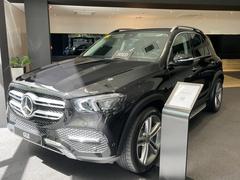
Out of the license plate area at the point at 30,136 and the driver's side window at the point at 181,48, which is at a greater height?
the driver's side window at the point at 181,48

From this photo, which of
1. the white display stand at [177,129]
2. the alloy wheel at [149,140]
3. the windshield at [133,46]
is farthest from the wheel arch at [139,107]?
the windshield at [133,46]

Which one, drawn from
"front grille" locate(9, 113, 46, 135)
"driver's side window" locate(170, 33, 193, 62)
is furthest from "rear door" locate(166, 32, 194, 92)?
"front grille" locate(9, 113, 46, 135)

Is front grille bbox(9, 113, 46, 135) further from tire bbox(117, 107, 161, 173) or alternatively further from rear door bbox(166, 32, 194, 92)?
rear door bbox(166, 32, 194, 92)

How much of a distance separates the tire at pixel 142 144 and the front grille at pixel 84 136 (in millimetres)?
291

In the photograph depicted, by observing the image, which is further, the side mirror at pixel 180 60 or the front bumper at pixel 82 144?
the side mirror at pixel 180 60

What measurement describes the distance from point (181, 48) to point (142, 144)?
154 cm

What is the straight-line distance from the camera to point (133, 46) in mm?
3400

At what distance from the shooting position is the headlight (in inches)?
86.2

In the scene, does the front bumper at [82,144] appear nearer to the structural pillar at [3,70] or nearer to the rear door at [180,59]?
the rear door at [180,59]

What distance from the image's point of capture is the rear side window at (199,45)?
3.89m

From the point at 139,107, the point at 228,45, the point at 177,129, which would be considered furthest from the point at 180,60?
the point at 228,45

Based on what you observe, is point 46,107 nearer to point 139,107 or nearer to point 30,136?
point 30,136

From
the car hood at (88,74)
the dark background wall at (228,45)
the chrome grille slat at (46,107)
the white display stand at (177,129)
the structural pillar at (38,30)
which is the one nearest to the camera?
the white display stand at (177,129)

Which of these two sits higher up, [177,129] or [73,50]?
[73,50]
